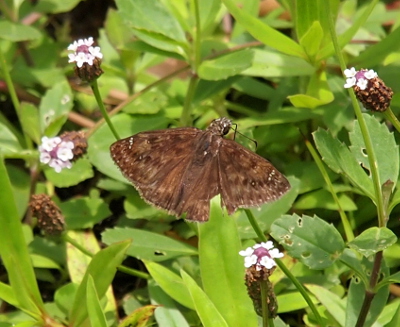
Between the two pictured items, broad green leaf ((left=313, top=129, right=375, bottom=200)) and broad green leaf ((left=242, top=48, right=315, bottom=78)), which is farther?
broad green leaf ((left=242, top=48, right=315, bottom=78))

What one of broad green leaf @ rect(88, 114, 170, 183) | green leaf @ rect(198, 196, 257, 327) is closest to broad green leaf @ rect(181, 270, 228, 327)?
green leaf @ rect(198, 196, 257, 327)

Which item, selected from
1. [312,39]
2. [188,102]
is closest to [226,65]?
[188,102]

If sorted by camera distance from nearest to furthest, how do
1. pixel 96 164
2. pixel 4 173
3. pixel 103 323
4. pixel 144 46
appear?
pixel 103 323 → pixel 4 173 → pixel 96 164 → pixel 144 46

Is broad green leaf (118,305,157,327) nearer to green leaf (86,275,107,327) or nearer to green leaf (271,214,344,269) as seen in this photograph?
green leaf (86,275,107,327)

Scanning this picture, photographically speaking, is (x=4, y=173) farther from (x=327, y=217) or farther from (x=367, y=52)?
(x=367, y=52)

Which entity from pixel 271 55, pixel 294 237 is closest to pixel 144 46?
pixel 271 55

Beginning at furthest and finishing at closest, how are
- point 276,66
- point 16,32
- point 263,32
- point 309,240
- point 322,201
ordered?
point 16,32, point 276,66, point 322,201, point 263,32, point 309,240

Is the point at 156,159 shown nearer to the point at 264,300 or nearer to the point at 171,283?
the point at 171,283
